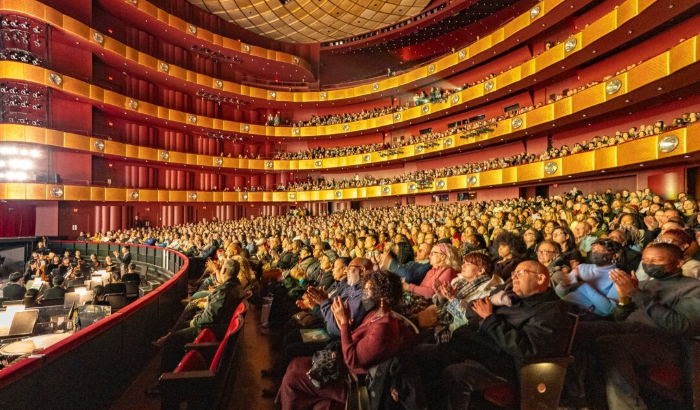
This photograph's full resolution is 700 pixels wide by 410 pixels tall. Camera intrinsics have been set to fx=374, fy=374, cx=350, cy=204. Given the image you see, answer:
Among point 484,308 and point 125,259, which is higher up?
point 484,308

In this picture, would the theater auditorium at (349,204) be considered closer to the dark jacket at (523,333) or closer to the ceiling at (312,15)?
the dark jacket at (523,333)

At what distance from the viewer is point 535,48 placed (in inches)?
581

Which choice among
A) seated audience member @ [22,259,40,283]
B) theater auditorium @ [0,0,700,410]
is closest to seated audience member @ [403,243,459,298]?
theater auditorium @ [0,0,700,410]

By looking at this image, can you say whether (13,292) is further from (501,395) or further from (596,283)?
(596,283)

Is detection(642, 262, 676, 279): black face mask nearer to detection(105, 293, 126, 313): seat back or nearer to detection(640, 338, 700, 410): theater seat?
detection(640, 338, 700, 410): theater seat

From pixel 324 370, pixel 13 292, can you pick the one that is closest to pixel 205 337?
pixel 324 370

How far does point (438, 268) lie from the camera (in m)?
3.17

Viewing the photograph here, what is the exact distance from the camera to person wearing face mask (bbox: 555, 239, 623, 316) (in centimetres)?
236

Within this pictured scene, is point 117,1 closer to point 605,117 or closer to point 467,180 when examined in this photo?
point 467,180

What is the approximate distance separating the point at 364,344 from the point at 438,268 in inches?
60.1

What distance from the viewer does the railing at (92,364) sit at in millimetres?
1567

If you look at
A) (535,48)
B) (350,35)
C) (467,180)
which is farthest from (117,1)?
(535,48)

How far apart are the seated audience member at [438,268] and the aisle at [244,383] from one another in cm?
138

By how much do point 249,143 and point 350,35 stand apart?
29.9 ft
